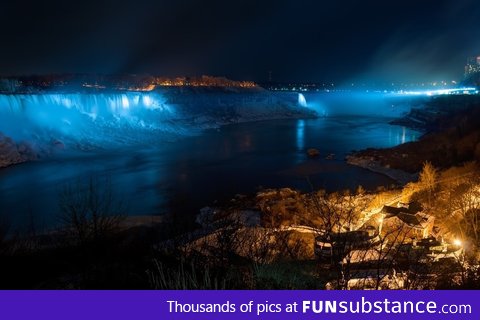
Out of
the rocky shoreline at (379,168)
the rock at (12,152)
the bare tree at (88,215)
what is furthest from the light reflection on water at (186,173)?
the rock at (12,152)

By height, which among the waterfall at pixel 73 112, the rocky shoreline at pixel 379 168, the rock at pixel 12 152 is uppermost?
the waterfall at pixel 73 112

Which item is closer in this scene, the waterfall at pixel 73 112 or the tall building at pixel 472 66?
the waterfall at pixel 73 112

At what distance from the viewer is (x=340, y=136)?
103 feet

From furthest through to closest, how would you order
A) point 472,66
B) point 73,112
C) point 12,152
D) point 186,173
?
point 472,66
point 73,112
point 12,152
point 186,173

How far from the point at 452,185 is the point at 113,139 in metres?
24.2

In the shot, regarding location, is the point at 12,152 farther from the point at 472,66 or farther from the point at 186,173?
the point at 472,66

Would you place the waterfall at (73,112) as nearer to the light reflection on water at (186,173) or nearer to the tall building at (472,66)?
the light reflection on water at (186,173)

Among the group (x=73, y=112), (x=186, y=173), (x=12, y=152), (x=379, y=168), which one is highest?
(x=73, y=112)

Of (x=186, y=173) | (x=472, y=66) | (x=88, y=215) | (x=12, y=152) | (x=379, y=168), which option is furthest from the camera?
(x=472, y=66)

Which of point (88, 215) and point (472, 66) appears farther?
point (472, 66)

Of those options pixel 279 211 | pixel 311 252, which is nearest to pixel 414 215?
pixel 311 252

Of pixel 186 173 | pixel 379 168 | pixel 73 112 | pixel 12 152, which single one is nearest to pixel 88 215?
pixel 186 173

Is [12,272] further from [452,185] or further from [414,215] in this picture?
[452,185]

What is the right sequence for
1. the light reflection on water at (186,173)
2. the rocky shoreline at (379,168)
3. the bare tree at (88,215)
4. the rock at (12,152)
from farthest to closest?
1. the rock at (12,152)
2. the rocky shoreline at (379,168)
3. the light reflection on water at (186,173)
4. the bare tree at (88,215)
